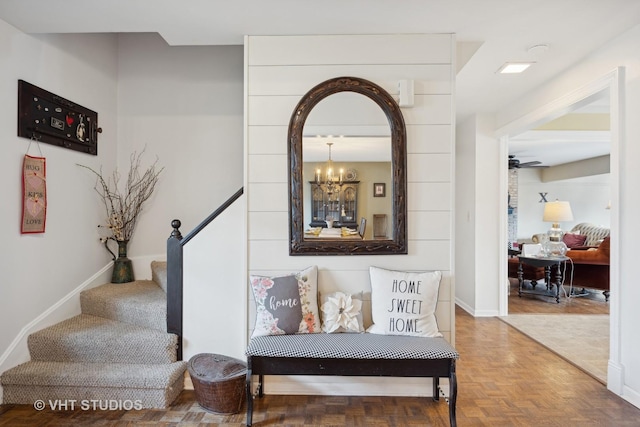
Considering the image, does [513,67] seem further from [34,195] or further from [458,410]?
[34,195]

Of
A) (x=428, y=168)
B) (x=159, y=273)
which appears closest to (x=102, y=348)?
(x=159, y=273)

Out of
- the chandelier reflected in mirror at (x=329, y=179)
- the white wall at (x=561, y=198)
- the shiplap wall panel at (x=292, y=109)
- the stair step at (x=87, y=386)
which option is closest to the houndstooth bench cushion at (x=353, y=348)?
the stair step at (x=87, y=386)

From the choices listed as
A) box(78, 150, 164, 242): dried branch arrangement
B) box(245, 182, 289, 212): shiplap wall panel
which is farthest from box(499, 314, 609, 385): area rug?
box(78, 150, 164, 242): dried branch arrangement

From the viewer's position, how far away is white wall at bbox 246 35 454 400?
2.47 meters

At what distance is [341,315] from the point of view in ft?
7.63

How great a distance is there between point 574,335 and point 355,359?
117 inches

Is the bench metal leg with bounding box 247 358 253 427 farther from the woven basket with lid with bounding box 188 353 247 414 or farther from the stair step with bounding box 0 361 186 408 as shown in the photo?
the stair step with bounding box 0 361 186 408

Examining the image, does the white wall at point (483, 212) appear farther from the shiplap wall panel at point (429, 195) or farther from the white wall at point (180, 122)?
the white wall at point (180, 122)

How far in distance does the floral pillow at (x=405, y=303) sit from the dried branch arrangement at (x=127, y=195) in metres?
2.29

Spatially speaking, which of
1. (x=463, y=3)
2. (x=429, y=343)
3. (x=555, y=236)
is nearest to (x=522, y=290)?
(x=555, y=236)

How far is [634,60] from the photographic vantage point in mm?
2381

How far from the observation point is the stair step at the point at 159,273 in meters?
3.07

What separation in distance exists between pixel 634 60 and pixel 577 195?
312 inches

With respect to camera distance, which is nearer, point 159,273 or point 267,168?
point 267,168
